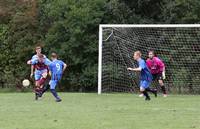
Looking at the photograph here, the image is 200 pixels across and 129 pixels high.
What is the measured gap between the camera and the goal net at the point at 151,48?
89.0 feet

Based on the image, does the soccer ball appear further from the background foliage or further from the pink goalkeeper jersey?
the pink goalkeeper jersey

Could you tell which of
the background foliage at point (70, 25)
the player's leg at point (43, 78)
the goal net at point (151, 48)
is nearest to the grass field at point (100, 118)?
the player's leg at point (43, 78)

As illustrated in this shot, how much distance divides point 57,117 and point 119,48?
15.6 meters

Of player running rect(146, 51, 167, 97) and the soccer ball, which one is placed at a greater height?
player running rect(146, 51, 167, 97)

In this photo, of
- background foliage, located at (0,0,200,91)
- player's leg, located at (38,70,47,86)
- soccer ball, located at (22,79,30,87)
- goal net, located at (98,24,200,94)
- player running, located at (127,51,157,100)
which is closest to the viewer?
player running, located at (127,51,157,100)

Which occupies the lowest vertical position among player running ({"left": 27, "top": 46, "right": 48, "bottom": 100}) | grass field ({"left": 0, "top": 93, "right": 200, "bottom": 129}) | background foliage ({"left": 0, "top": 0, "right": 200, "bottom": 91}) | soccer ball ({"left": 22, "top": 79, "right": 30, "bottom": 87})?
grass field ({"left": 0, "top": 93, "right": 200, "bottom": 129})

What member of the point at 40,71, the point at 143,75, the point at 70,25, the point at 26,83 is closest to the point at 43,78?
the point at 40,71

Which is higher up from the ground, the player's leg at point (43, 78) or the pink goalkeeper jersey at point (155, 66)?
the pink goalkeeper jersey at point (155, 66)

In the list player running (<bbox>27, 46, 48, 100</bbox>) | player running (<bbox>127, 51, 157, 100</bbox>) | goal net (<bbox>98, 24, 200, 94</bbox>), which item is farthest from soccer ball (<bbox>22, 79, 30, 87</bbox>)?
player running (<bbox>127, 51, 157, 100</bbox>)

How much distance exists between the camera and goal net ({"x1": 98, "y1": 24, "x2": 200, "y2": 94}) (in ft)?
89.0

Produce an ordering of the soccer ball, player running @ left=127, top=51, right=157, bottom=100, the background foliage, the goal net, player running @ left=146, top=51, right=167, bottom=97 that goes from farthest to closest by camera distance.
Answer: the background foliage, the soccer ball, the goal net, player running @ left=146, top=51, right=167, bottom=97, player running @ left=127, top=51, right=157, bottom=100

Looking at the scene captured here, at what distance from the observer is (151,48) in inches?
1104

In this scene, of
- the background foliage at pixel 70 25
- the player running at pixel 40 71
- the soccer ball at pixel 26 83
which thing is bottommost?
the soccer ball at pixel 26 83

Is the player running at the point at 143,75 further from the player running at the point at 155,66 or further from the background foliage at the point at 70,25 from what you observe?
the background foliage at the point at 70,25
